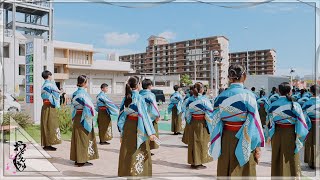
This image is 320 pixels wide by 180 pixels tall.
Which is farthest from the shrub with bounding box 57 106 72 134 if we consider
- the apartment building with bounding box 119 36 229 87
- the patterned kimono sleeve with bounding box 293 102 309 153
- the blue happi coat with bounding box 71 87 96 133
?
the apartment building with bounding box 119 36 229 87

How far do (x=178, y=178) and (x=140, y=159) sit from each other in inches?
34.9

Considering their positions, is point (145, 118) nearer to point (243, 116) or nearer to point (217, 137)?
point (217, 137)

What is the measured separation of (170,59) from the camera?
90.2 metres

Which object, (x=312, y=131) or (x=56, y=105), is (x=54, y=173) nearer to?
(x=56, y=105)

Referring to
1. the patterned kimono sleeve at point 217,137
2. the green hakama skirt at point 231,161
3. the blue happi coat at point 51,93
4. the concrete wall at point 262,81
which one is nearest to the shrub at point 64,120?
the blue happi coat at point 51,93

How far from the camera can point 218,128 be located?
4434mm

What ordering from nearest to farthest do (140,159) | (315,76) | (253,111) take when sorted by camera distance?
(253,111), (140,159), (315,76)

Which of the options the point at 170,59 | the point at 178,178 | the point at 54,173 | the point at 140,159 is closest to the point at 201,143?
the point at 178,178

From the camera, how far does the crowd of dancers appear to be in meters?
4.25

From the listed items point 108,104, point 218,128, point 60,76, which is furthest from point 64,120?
point 60,76

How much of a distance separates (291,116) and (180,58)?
83911 mm

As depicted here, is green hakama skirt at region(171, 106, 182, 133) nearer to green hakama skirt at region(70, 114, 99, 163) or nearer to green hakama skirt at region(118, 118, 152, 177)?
green hakama skirt at region(70, 114, 99, 163)

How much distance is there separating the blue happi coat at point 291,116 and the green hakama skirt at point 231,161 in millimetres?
1415

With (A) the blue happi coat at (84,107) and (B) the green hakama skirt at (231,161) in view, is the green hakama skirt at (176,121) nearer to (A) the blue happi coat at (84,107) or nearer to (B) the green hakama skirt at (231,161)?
(A) the blue happi coat at (84,107)
